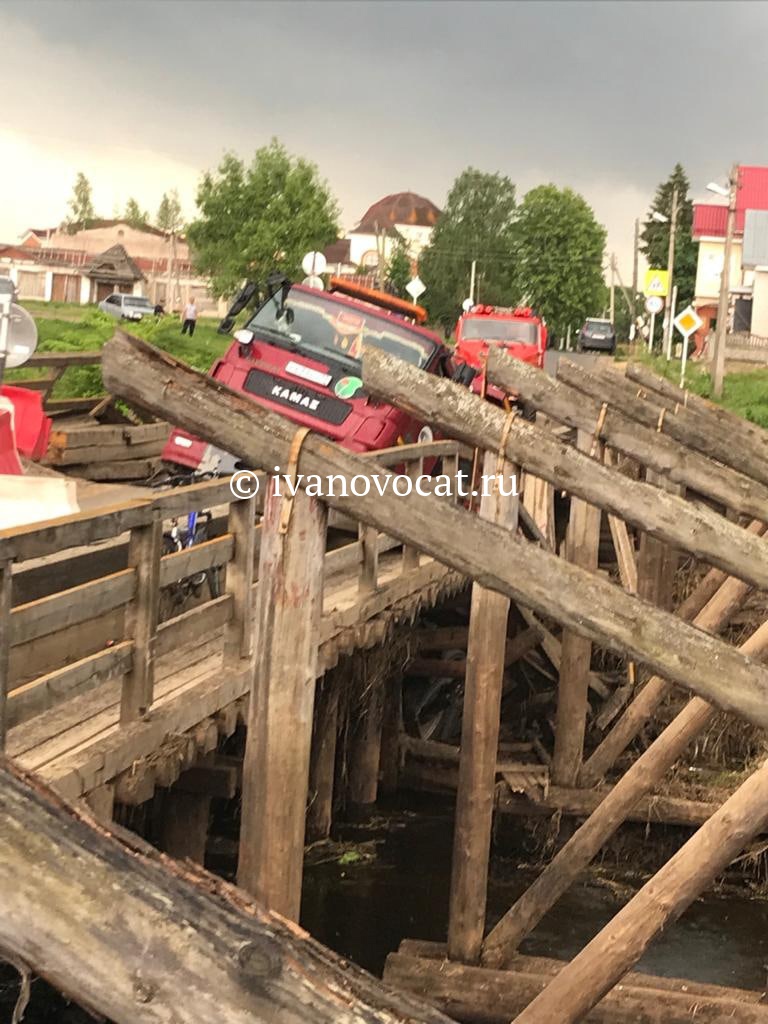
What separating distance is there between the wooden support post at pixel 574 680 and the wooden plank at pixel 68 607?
4.87 metres

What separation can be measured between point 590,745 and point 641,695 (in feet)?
7.70

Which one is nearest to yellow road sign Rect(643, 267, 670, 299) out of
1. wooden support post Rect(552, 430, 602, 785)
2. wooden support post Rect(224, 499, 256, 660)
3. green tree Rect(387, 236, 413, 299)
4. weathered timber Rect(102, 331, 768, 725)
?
green tree Rect(387, 236, 413, 299)

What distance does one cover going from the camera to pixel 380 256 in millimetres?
49250

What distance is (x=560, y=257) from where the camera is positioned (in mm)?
71688

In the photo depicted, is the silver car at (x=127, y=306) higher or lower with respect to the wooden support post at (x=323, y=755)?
higher

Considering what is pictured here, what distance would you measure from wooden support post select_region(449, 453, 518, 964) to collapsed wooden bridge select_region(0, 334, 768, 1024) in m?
0.01

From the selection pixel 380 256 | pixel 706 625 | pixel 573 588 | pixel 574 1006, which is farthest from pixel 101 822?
pixel 380 256

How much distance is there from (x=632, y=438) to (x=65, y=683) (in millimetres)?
3206

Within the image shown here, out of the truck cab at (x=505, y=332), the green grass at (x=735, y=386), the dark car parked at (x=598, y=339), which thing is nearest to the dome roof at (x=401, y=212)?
the dark car parked at (x=598, y=339)

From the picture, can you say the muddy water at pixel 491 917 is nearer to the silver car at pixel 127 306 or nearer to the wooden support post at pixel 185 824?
the wooden support post at pixel 185 824

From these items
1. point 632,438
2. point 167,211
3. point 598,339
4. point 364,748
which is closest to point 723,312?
point 598,339

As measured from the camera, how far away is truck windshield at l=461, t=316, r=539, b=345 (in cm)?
2192

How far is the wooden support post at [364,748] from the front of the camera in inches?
415

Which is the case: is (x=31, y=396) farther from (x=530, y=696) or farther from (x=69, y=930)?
(x=69, y=930)
